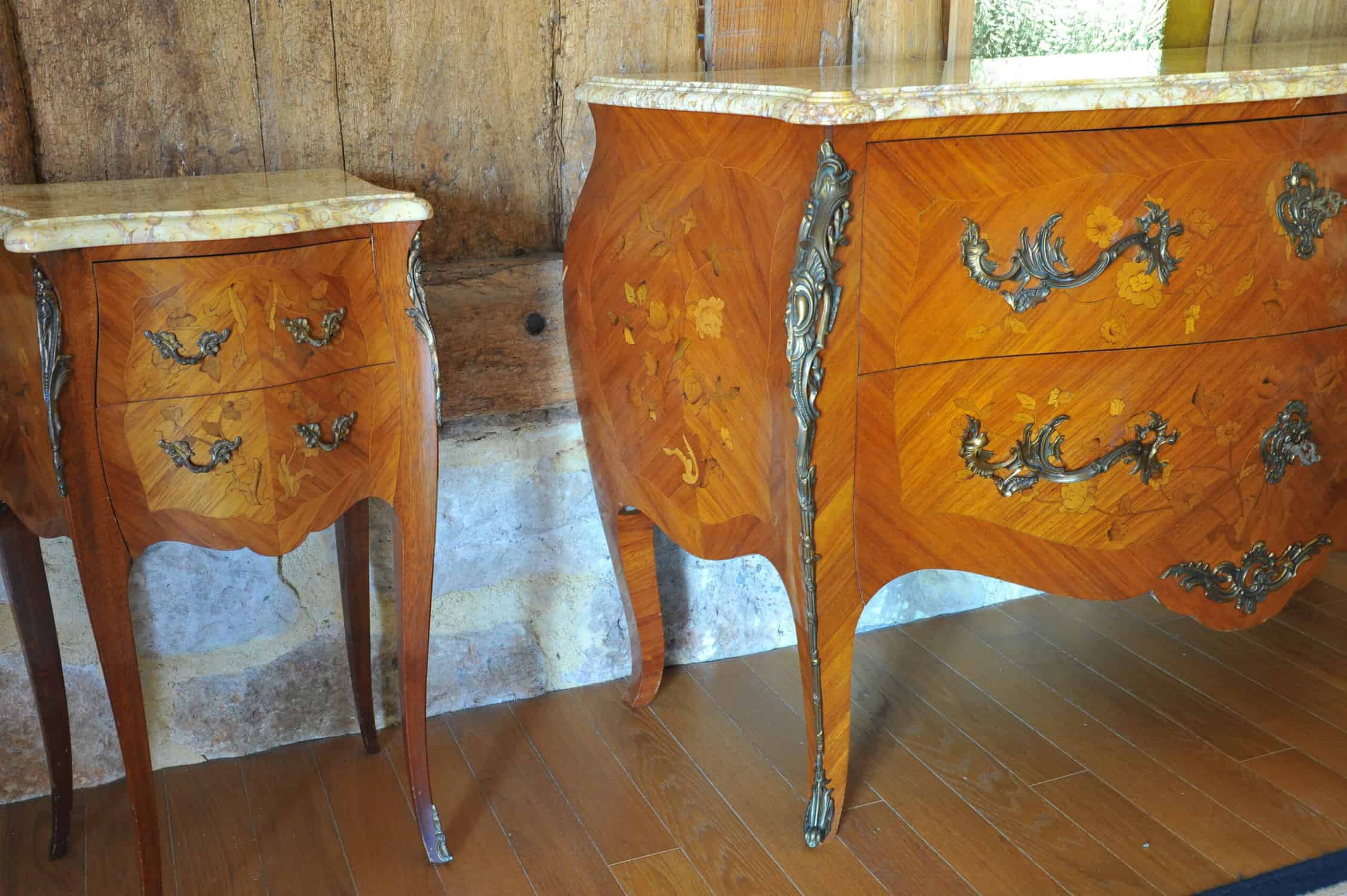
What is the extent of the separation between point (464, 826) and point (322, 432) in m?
0.62

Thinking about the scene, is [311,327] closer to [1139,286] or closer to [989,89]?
[989,89]

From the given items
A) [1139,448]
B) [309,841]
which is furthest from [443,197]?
[1139,448]

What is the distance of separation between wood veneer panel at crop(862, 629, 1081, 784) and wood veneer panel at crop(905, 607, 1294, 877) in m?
0.02

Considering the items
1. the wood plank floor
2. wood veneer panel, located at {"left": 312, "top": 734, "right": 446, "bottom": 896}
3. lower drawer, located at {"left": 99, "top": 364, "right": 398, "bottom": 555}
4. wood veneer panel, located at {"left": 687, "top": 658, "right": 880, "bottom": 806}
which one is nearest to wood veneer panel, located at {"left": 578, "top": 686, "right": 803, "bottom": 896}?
the wood plank floor

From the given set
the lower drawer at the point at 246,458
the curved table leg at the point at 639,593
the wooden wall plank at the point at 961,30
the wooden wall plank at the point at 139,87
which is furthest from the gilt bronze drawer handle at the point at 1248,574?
the wooden wall plank at the point at 139,87

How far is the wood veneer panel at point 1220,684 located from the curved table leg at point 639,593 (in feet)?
2.78

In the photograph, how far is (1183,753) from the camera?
172 cm

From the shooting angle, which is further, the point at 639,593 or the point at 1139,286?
the point at 639,593

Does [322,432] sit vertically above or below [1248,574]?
above

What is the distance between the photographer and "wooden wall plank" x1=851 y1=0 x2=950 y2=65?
1835mm

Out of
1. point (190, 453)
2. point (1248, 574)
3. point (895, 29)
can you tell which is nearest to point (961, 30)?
point (895, 29)

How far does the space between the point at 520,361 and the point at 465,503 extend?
23 centimetres

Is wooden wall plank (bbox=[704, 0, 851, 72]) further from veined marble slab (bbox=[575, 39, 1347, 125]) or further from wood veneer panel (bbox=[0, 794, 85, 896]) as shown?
wood veneer panel (bbox=[0, 794, 85, 896])

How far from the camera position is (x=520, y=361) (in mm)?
1766
